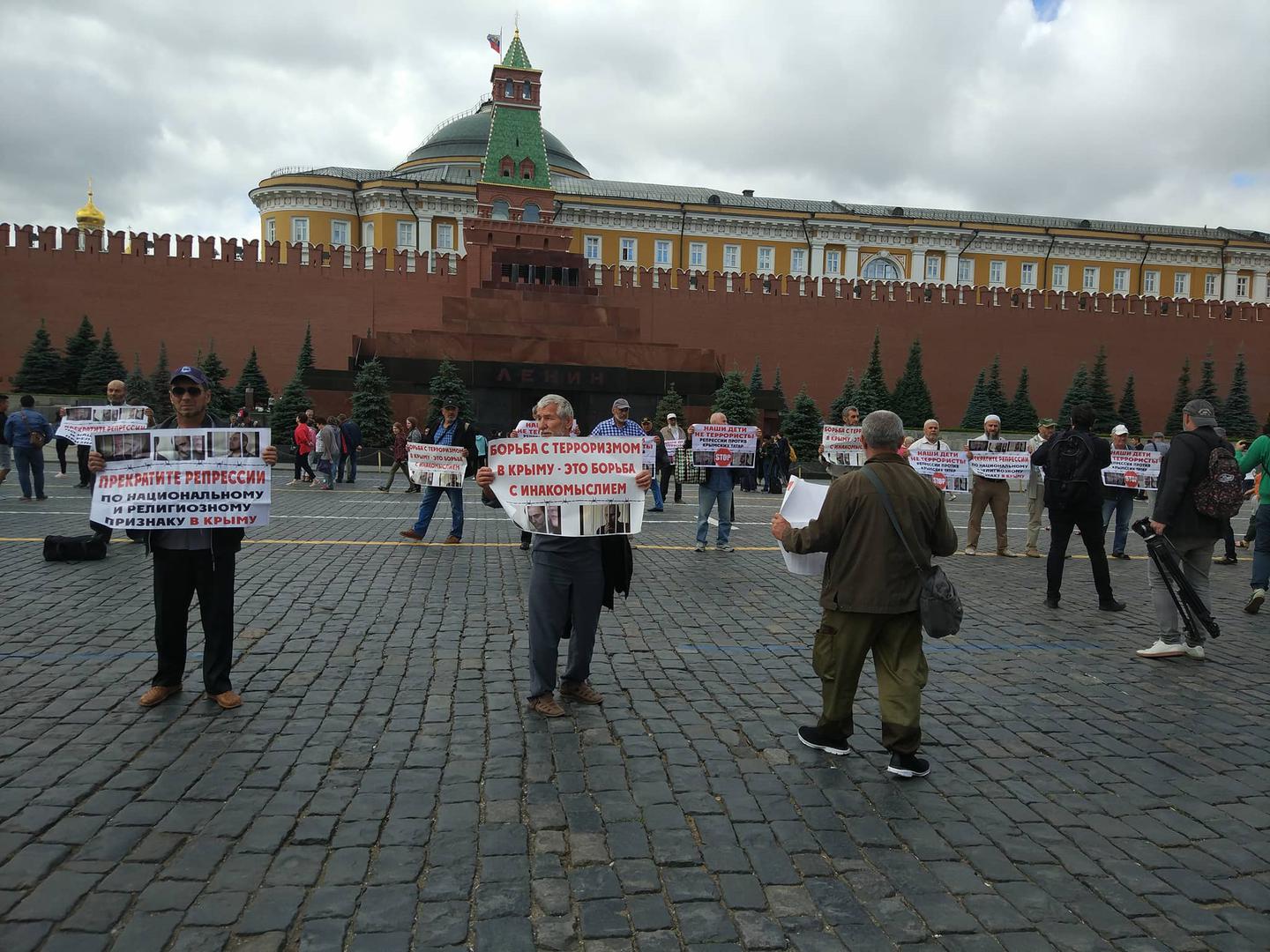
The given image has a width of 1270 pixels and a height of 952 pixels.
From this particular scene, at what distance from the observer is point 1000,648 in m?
6.20

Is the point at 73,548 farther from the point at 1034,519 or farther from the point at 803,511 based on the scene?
the point at 1034,519

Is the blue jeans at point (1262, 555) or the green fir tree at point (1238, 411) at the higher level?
the green fir tree at point (1238, 411)

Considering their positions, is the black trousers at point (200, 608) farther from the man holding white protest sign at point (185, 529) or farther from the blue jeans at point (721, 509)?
the blue jeans at point (721, 509)

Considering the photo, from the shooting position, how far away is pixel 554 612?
15.0 feet

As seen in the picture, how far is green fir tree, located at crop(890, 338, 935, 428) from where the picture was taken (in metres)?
40.1

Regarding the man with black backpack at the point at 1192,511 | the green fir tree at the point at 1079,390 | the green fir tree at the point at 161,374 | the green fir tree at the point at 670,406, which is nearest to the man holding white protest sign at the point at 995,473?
the man with black backpack at the point at 1192,511

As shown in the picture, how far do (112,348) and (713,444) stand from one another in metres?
32.4

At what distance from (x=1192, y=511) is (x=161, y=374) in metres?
35.6

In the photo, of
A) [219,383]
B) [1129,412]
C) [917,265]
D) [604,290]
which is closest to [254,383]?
[219,383]

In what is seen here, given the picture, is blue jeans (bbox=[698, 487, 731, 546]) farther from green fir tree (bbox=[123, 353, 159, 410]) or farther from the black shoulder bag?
green fir tree (bbox=[123, 353, 159, 410])

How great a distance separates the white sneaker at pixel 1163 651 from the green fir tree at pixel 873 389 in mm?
30267

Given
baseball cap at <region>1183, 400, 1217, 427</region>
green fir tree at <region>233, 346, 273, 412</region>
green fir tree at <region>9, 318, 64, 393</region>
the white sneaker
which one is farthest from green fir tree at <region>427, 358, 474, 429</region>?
the white sneaker

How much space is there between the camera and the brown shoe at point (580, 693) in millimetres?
4688

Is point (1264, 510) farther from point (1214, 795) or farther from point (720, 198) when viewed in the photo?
point (720, 198)
